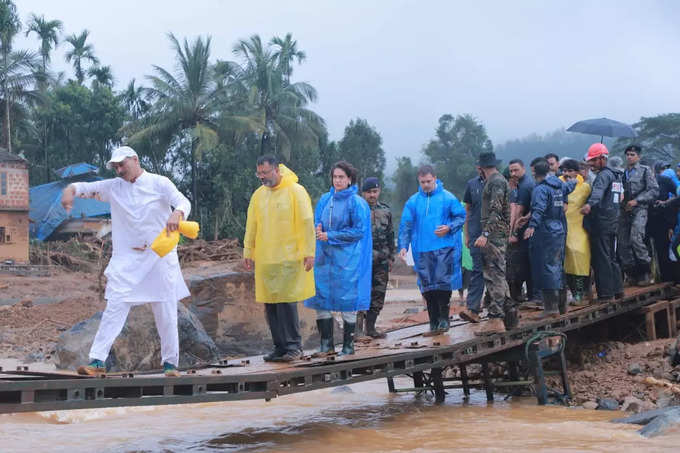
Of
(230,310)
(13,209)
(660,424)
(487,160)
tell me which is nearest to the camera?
(660,424)

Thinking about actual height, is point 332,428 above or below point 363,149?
below

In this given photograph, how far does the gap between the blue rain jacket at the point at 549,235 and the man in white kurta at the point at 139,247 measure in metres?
4.14

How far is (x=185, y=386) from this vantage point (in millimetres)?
5688

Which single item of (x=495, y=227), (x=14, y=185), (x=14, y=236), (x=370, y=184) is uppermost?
(x=14, y=185)

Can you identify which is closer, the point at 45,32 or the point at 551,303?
the point at 551,303

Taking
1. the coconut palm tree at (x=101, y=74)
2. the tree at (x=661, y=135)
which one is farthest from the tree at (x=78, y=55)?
the tree at (x=661, y=135)

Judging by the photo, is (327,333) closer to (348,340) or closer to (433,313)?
(348,340)

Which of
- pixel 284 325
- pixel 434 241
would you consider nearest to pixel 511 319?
pixel 434 241

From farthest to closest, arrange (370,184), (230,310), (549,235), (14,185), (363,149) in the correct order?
1. (363,149)
2. (14,185)
3. (230,310)
4. (370,184)
5. (549,235)

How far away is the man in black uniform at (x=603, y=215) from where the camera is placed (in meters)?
9.17

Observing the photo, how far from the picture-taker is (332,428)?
298 inches

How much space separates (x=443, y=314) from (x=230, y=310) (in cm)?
547

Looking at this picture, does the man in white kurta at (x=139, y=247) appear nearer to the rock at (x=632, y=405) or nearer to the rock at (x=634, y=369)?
the rock at (x=632, y=405)

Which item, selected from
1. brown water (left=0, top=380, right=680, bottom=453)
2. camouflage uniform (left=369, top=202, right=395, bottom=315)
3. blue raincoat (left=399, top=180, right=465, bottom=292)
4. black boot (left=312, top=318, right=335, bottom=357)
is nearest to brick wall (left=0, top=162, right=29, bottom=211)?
brown water (left=0, top=380, right=680, bottom=453)
